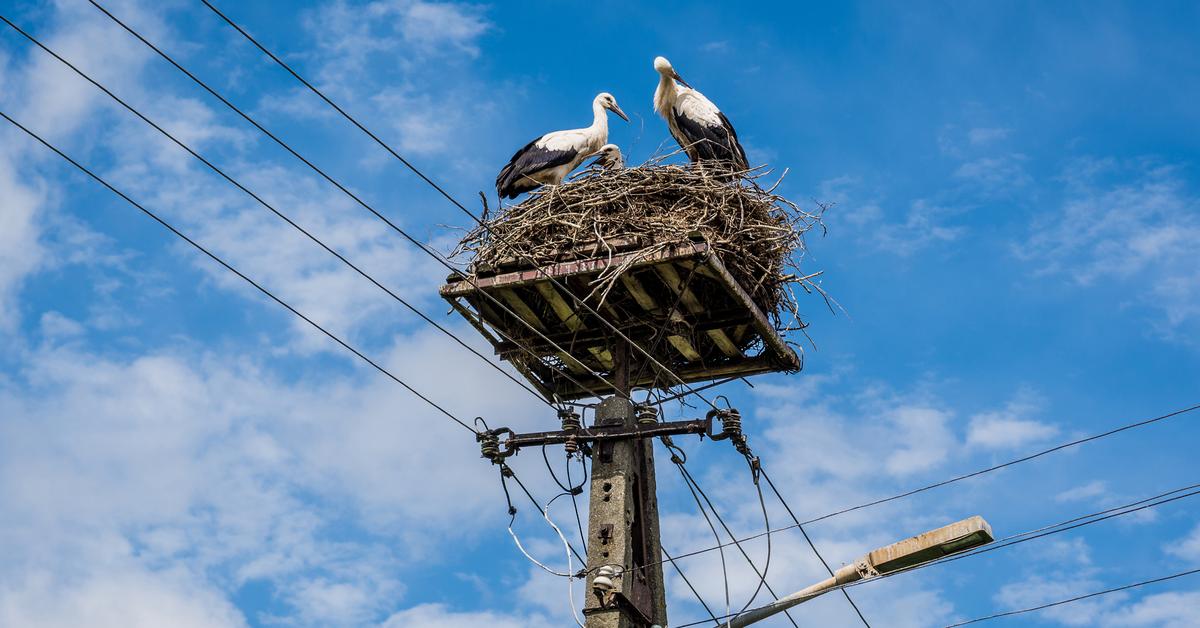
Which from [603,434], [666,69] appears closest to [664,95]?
[666,69]

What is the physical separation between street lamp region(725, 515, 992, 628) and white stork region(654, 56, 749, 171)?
4105 millimetres

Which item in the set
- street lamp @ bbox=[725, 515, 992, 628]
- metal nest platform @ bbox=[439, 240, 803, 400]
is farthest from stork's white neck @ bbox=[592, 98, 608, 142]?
street lamp @ bbox=[725, 515, 992, 628]

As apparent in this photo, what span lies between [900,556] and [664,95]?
5.86 meters

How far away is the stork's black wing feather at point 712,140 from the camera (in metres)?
11.3

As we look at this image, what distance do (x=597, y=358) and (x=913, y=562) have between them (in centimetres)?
292

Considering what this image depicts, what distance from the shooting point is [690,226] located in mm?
8562

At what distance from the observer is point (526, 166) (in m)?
10.8

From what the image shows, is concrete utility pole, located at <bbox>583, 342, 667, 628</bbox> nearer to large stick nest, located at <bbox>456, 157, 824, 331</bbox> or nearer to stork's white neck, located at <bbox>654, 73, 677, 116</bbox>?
large stick nest, located at <bbox>456, 157, 824, 331</bbox>

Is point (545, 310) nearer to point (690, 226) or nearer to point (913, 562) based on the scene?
point (690, 226)

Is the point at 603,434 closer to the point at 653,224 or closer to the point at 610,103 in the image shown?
the point at 653,224

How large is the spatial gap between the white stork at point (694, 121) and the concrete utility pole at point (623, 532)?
3.20m

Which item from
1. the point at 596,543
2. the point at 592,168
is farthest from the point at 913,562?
the point at 592,168

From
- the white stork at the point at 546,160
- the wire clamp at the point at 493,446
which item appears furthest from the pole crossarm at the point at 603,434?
the white stork at the point at 546,160

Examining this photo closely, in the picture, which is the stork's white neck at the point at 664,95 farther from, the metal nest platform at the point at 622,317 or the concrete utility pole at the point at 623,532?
the concrete utility pole at the point at 623,532
